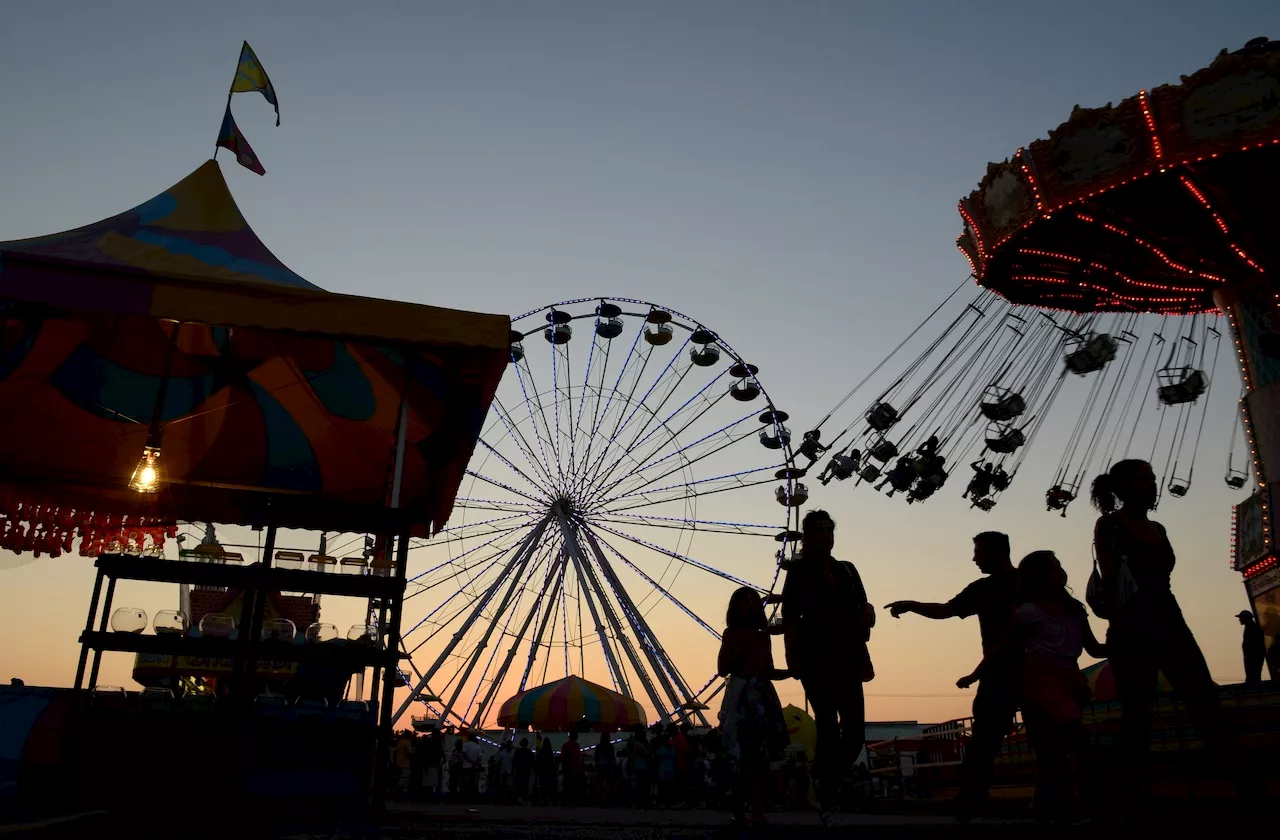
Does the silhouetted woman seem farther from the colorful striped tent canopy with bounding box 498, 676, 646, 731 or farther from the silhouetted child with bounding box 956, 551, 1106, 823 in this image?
the colorful striped tent canopy with bounding box 498, 676, 646, 731

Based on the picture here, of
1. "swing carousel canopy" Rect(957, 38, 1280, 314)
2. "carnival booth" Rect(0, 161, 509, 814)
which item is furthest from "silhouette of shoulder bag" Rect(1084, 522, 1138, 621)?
"swing carousel canopy" Rect(957, 38, 1280, 314)

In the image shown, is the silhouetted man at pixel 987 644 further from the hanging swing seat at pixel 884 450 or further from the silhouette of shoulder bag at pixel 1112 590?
the hanging swing seat at pixel 884 450

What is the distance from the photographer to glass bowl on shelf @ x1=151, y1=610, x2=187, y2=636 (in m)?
6.16

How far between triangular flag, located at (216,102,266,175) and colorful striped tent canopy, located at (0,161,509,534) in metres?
0.27

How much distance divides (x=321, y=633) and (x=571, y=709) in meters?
12.8

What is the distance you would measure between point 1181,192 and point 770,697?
9.84 m

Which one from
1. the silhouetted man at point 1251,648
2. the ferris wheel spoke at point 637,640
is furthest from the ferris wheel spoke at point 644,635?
the silhouetted man at point 1251,648

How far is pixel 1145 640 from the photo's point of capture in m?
4.28

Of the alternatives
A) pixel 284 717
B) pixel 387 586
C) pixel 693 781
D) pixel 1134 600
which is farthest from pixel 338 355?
pixel 693 781

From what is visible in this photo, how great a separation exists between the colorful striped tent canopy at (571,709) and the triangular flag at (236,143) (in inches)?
477

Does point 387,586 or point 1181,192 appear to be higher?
point 1181,192

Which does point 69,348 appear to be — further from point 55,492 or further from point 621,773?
point 621,773

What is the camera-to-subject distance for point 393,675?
6.17 meters

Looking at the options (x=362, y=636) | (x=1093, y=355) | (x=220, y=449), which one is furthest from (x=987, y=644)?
(x=1093, y=355)
